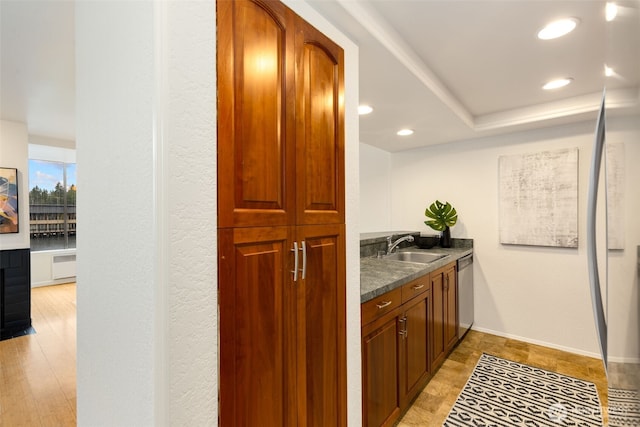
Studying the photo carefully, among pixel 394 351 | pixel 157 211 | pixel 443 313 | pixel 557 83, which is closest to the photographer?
pixel 157 211

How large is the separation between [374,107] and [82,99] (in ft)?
6.18

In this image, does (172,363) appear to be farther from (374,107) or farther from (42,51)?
(42,51)

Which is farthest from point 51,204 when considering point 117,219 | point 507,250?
point 507,250

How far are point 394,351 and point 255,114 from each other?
151cm

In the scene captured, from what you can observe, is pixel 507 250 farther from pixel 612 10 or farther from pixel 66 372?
pixel 66 372

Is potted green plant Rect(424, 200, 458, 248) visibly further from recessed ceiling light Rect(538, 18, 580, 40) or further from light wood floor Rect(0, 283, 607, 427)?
recessed ceiling light Rect(538, 18, 580, 40)

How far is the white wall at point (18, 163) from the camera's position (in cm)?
332

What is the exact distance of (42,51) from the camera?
6.52 ft

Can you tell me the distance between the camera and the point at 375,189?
420cm

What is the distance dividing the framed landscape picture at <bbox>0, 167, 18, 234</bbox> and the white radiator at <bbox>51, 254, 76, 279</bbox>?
264 centimetres

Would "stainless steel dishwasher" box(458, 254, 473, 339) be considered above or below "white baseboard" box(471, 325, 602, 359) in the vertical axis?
above

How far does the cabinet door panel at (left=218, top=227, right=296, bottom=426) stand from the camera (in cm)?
86

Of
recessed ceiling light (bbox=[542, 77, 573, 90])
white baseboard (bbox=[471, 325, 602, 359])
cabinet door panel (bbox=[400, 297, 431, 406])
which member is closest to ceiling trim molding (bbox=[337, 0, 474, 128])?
recessed ceiling light (bbox=[542, 77, 573, 90])

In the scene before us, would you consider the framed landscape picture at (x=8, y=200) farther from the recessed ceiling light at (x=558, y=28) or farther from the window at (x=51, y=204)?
the recessed ceiling light at (x=558, y=28)
